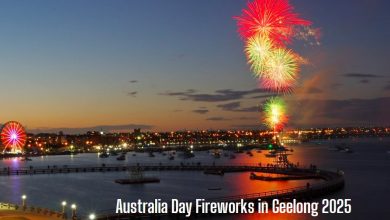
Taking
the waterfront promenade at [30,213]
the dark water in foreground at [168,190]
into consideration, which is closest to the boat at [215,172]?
the dark water in foreground at [168,190]

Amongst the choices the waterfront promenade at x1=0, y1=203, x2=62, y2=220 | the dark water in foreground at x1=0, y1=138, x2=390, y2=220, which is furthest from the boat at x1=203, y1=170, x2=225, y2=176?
the waterfront promenade at x1=0, y1=203, x2=62, y2=220

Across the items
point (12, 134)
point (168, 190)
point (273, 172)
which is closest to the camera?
point (168, 190)

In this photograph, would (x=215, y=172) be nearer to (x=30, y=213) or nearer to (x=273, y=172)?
(x=273, y=172)

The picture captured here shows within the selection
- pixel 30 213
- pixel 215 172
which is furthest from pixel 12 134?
pixel 30 213

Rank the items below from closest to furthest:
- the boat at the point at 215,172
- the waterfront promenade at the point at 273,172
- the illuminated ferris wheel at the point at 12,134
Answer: the waterfront promenade at the point at 273,172 → the boat at the point at 215,172 → the illuminated ferris wheel at the point at 12,134

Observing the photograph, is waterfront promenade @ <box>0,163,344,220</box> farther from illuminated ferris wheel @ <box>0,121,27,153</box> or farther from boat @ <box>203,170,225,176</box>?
illuminated ferris wheel @ <box>0,121,27,153</box>

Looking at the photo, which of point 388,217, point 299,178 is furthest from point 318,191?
point 299,178

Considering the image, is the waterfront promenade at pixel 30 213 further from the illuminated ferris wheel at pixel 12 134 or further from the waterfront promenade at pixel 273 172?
the illuminated ferris wheel at pixel 12 134

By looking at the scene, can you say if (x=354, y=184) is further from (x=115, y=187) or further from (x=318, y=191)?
(x=115, y=187)

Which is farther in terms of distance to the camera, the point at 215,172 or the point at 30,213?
the point at 215,172

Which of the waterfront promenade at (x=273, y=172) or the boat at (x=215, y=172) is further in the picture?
the boat at (x=215, y=172)

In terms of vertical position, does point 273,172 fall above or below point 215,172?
above

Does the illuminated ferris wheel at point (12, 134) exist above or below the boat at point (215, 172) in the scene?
above
